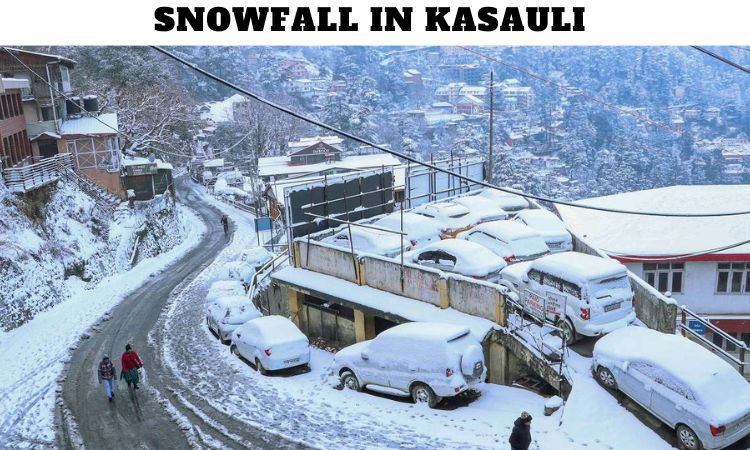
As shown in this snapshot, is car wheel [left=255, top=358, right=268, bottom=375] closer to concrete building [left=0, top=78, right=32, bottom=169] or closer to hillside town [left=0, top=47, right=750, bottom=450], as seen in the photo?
hillside town [left=0, top=47, right=750, bottom=450]

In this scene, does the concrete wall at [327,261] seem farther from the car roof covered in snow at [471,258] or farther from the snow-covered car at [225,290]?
the snow-covered car at [225,290]

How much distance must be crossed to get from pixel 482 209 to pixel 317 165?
30839mm

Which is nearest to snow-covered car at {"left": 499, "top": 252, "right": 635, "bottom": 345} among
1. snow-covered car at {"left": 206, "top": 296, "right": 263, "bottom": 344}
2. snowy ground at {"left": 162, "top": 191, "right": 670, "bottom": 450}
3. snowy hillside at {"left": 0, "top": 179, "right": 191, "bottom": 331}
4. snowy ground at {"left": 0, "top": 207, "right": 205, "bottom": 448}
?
snowy ground at {"left": 162, "top": 191, "right": 670, "bottom": 450}

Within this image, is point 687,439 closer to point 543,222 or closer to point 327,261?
point 543,222

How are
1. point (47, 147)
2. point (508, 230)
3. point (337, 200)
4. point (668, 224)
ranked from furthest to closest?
1. point (47, 147)
2. point (668, 224)
3. point (337, 200)
4. point (508, 230)

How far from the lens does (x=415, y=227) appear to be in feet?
69.2

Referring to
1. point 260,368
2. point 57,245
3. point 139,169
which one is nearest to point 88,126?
point 139,169

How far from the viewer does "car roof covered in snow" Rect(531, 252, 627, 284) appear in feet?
43.7

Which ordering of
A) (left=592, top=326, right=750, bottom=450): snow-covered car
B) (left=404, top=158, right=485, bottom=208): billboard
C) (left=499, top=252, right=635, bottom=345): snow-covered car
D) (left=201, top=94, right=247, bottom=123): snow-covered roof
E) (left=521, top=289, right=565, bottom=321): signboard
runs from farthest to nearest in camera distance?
1. (left=201, top=94, right=247, bottom=123): snow-covered roof
2. (left=404, top=158, right=485, bottom=208): billboard
3. (left=521, top=289, right=565, bottom=321): signboard
4. (left=499, top=252, right=635, bottom=345): snow-covered car
5. (left=592, top=326, right=750, bottom=450): snow-covered car

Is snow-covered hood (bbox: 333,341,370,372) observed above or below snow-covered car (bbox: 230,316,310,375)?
above

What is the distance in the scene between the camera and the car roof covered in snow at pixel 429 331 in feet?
41.8

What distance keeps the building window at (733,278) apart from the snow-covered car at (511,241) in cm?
920

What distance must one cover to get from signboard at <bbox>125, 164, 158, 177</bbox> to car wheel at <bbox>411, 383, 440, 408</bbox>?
3674 cm

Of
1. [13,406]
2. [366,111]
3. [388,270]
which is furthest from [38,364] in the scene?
[366,111]
